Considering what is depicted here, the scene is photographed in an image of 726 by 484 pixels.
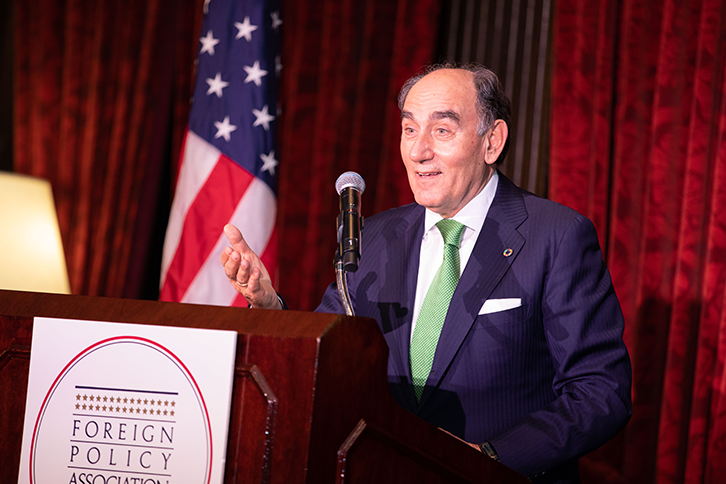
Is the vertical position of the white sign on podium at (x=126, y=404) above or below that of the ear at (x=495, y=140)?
below

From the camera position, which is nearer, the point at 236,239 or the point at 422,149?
the point at 236,239

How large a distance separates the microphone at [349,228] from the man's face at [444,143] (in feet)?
1.78

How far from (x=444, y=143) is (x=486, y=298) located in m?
0.50

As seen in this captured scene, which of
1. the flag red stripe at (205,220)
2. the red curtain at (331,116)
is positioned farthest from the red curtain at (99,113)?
the flag red stripe at (205,220)

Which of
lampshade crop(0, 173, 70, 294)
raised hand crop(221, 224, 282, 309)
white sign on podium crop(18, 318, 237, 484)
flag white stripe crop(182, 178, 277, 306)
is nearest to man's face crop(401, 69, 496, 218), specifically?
raised hand crop(221, 224, 282, 309)

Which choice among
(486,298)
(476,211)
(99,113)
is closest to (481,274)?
(486,298)

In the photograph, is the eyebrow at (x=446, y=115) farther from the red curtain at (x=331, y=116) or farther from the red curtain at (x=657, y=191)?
the red curtain at (x=331, y=116)

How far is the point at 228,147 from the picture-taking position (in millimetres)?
3092

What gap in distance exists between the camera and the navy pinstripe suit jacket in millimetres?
1526

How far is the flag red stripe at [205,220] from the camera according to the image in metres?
3.03

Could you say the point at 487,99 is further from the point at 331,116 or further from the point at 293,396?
the point at 331,116

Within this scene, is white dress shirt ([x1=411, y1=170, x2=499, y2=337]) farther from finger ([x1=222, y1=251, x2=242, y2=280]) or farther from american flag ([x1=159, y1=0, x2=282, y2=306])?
american flag ([x1=159, y1=0, x2=282, y2=306])

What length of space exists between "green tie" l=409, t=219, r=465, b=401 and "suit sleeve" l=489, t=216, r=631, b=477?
250 millimetres

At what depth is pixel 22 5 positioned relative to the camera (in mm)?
3818
